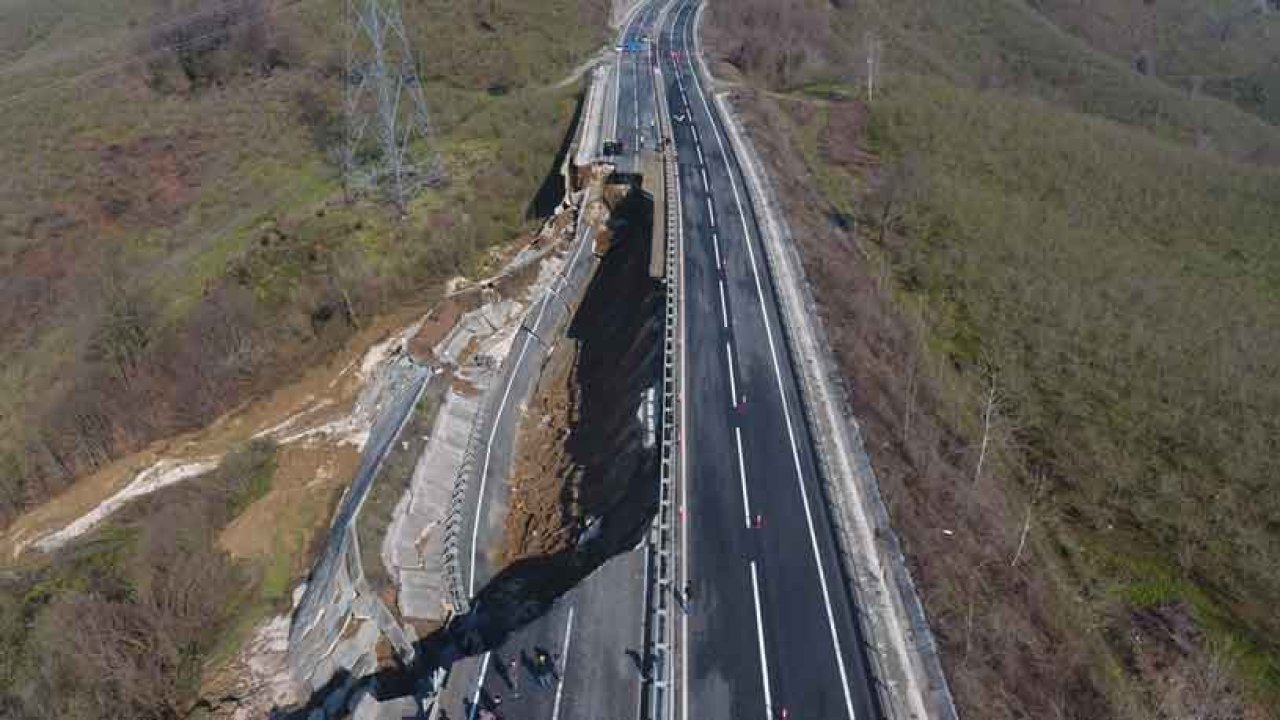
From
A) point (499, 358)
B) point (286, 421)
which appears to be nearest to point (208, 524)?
point (286, 421)

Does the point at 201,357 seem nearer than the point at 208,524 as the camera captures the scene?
No

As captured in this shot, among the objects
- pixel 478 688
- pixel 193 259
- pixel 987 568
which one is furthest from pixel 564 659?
pixel 193 259

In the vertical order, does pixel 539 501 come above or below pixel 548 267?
below

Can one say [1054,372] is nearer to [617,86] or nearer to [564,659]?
[564,659]

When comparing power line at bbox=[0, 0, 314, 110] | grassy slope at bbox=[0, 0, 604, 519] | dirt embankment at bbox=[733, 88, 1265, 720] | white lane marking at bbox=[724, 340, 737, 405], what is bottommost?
dirt embankment at bbox=[733, 88, 1265, 720]

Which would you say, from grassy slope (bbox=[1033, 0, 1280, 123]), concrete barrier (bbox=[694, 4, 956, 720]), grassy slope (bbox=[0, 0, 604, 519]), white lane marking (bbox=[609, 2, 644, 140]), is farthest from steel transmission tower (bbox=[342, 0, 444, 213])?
grassy slope (bbox=[1033, 0, 1280, 123])

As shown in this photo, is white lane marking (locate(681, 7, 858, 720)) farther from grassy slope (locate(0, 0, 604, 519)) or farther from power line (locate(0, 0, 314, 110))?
power line (locate(0, 0, 314, 110))

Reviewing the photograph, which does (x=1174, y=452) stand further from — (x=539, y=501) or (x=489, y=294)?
(x=489, y=294)
